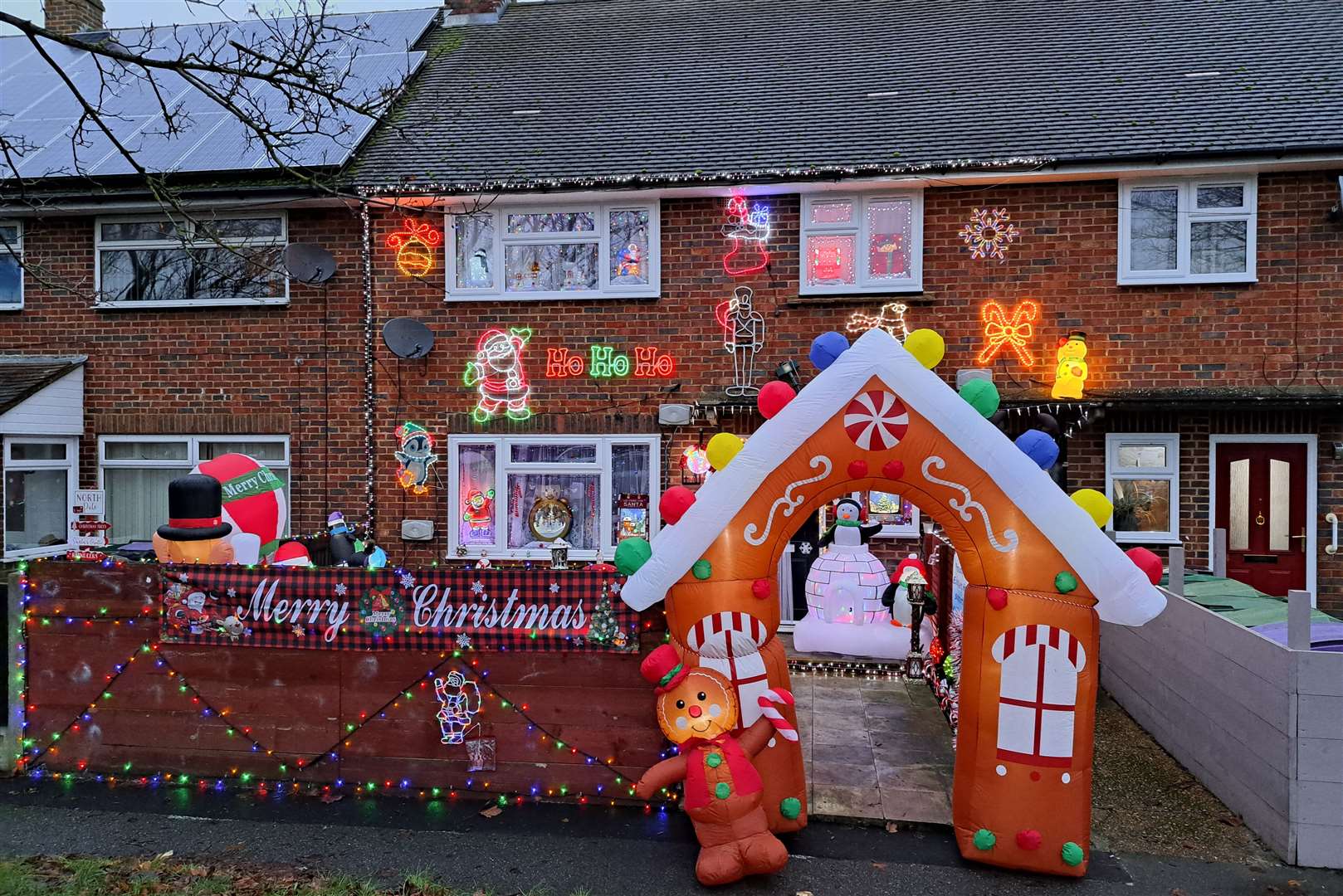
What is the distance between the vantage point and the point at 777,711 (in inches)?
177

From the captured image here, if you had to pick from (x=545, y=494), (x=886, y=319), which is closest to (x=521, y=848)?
(x=545, y=494)

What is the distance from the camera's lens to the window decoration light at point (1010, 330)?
8.53 metres

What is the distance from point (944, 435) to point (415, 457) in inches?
259

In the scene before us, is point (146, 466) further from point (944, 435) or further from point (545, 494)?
point (944, 435)

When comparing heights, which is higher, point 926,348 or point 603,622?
point 926,348

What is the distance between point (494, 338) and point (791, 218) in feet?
12.0

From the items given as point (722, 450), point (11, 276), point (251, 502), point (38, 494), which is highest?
point (11, 276)

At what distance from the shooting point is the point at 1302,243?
817cm

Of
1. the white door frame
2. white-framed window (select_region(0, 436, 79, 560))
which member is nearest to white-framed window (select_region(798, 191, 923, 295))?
the white door frame

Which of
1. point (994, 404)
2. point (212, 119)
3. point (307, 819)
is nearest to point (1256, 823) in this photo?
point (994, 404)

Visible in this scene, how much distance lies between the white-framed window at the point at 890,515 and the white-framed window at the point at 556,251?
11.0ft

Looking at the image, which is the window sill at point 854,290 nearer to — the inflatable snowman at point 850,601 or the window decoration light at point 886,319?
the window decoration light at point 886,319

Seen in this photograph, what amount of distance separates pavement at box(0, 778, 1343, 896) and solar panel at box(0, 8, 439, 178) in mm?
6844

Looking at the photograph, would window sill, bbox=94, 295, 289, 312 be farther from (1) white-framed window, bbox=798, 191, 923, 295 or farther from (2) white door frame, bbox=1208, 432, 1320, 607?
(2) white door frame, bbox=1208, 432, 1320, 607
